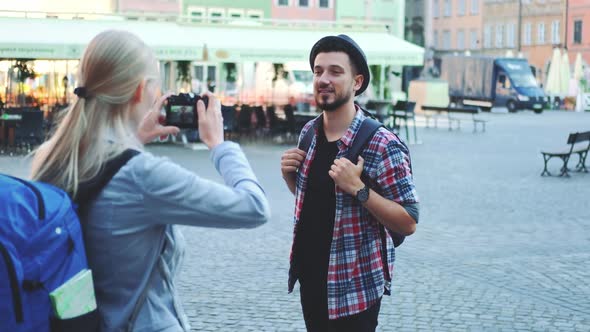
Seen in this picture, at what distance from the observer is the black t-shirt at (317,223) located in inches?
150

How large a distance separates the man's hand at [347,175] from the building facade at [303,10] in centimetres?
5014

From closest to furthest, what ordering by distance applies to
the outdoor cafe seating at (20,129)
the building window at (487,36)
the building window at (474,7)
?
the outdoor cafe seating at (20,129), the building window at (487,36), the building window at (474,7)

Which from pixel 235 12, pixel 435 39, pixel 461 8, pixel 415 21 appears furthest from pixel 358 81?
pixel 435 39

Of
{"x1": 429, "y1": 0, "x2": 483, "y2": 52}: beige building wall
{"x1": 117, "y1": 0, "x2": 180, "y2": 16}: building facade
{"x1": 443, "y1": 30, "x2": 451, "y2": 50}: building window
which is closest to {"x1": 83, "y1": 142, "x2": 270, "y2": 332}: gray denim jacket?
{"x1": 117, "y1": 0, "x2": 180, "y2": 16}: building facade

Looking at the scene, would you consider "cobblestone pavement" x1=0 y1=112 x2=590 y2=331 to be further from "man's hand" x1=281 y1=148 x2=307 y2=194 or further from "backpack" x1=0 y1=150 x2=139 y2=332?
"backpack" x1=0 y1=150 x2=139 y2=332

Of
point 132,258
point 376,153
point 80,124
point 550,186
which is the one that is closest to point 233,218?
A: point 132,258

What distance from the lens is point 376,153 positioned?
379 centimetres

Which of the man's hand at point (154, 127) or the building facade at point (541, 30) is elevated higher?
the building facade at point (541, 30)

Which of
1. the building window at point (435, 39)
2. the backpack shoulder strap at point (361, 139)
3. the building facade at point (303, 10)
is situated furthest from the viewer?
the building window at point (435, 39)

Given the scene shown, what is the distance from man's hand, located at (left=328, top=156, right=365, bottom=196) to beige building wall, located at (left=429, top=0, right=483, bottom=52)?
79.3 metres

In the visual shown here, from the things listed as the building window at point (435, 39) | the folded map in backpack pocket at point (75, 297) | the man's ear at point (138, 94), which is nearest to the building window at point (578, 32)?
the building window at point (435, 39)

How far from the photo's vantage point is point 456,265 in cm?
957

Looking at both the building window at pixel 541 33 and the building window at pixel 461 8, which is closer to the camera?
the building window at pixel 541 33

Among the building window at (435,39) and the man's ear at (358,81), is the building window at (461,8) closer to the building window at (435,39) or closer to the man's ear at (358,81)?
the building window at (435,39)
